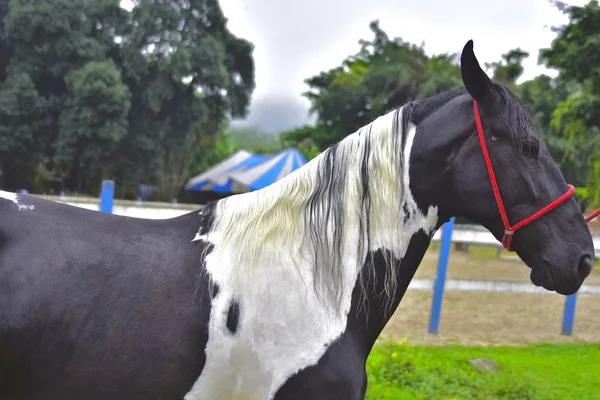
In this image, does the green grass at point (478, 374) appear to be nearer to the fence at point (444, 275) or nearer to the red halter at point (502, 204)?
the fence at point (444, 275)

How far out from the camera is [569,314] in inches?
250

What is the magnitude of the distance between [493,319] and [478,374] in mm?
2768

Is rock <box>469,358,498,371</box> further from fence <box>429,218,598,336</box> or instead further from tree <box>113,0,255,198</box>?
tree <box>113,0,255,198</box>

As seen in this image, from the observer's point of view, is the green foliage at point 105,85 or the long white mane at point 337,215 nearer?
Result: the long white mane at point 337,215

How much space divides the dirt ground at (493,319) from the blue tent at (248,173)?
14.5 meters

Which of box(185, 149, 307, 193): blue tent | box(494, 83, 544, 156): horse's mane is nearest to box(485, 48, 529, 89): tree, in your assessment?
box(185, 149, 307, 193): blue tent

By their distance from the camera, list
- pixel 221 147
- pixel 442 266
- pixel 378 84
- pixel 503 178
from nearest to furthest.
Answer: pixel 503 178 → pixel 442 266 → pixel 378 84 → pixel 221 147

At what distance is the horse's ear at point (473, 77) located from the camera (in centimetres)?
163

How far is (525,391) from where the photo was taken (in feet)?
12.8

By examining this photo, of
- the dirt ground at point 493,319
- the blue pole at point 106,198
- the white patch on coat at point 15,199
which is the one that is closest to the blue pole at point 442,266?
the dirt ground at point 493,319

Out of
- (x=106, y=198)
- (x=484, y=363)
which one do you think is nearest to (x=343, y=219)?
(x=106, y=198)

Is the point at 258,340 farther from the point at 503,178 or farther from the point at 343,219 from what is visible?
the point at 503,178

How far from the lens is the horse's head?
1.61 m

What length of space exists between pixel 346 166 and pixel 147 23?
68.4 feet
